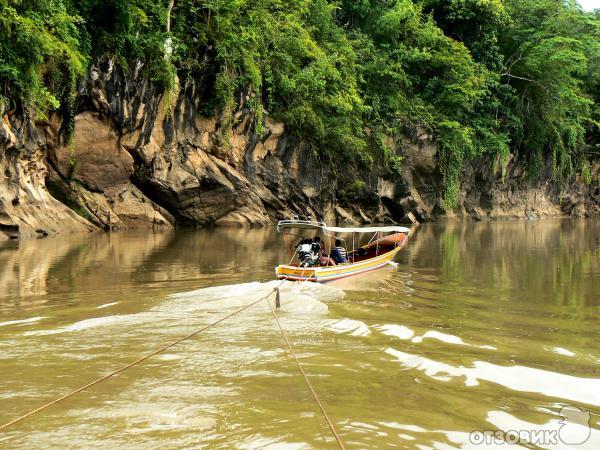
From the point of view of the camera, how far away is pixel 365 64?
36062mm

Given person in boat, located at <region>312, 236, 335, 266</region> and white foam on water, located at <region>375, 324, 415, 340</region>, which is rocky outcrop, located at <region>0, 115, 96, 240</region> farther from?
white foam on water, located at <region>375, 324, 415, 340</region>

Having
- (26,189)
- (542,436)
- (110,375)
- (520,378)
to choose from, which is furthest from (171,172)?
(542,436)

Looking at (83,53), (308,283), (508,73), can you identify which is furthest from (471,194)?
(308,283)

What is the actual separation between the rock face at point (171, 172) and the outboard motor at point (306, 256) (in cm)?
1191

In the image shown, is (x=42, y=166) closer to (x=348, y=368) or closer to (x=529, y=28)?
(x=348, y=368)

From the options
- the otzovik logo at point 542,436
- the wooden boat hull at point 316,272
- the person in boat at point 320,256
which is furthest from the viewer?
the person in boat at point 320,256

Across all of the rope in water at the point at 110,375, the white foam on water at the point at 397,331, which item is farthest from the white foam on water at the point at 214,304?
the white foam on water at the point at 397,331

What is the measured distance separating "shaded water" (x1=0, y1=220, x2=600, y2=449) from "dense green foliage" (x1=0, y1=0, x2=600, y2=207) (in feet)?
41.4

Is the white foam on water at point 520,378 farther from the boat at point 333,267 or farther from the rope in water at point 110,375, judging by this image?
the boat at point 333,267

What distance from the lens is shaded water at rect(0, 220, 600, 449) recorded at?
12.9 feet

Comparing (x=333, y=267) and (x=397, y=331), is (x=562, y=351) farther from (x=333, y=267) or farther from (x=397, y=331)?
(x=333, y=267)

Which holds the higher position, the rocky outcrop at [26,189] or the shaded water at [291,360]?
the rocky outcrop at [26,189]

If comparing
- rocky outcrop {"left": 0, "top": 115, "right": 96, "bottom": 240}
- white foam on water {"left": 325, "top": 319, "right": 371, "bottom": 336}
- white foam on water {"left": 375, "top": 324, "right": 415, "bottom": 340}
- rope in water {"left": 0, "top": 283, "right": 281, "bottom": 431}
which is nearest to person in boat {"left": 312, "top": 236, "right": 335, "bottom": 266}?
rope in water {"left": 0, "top": 283, "right": 281, "bottom": 431}

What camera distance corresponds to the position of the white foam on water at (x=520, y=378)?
484cm
